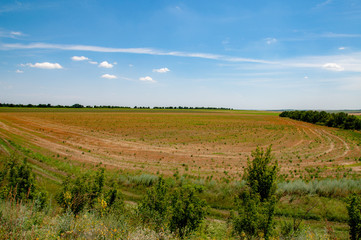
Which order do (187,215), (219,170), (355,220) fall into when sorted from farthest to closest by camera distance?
(219,170) → (187,215) → (355,220)

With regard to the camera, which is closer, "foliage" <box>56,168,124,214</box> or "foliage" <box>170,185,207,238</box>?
"foliage" <box>170,185,207,238</box>

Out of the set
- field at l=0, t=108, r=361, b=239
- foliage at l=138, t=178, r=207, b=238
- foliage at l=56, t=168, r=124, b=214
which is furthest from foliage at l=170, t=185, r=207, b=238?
field at l=0, t=108, r=361, b=239

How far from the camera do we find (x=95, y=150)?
83.9 ft

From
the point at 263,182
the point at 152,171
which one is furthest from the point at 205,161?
the point at 263,182

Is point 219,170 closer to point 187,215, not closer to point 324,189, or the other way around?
point 324,189

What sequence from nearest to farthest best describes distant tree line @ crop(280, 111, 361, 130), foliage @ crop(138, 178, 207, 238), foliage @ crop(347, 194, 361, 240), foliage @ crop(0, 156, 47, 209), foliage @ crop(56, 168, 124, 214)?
foliage @ crop(347, 194, 361, 240)
foliage @ crop(138, 178, 207, 238)
foliage @ crop(56, 168, 124, 214)
foliage @ crop(0, 156, 47, 209)
distant tree line @ crop(280, 111, 361, 130)

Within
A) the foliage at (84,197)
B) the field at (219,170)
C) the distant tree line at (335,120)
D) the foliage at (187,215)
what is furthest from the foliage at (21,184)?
the distant tree line at (335,120)

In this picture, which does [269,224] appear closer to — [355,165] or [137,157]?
[137,157]

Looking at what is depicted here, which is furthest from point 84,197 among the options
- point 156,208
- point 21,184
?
point 156,208

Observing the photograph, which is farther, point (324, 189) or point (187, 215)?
point (324, 189)

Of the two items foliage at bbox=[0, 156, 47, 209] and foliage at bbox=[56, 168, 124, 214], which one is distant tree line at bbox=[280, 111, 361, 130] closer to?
foliage at bbox=[56, 168, 124, 214]

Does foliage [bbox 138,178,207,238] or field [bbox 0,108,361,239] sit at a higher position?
foliage [bbox 138,178,207,238]

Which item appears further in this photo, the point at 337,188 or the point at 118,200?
the point at 337,188

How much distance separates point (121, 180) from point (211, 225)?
26.1 ft
